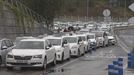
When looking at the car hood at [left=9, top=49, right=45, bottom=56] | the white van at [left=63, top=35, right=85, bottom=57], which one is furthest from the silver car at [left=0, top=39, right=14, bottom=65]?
the white van at [left=63, top=35, right=85, bottom=57]

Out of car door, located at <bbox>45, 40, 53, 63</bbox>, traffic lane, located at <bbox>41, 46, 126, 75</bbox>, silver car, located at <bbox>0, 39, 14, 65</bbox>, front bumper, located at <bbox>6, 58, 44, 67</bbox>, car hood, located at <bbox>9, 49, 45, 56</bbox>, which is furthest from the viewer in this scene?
silver car, located at <bbox>0, 39, 14, 65</bbox>

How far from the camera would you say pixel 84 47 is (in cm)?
3212

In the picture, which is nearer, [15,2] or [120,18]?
[15,2]

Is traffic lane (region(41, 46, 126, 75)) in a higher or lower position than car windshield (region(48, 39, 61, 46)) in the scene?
lower

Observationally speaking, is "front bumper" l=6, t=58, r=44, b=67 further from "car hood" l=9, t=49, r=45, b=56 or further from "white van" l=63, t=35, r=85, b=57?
"white van" l=63, t=35, r=85, b=57

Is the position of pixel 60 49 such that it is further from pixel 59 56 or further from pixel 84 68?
pixel 84 68

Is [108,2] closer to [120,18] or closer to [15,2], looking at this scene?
[120,18]

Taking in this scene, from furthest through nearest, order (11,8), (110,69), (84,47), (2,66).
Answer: (84,47)
(2,66)
(110,69)
(11,8)

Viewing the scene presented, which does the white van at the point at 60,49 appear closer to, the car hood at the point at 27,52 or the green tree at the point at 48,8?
the car hood at the point at 27,52

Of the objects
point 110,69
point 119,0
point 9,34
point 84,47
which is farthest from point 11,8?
point 119,0

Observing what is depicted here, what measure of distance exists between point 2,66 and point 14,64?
2.54 metres

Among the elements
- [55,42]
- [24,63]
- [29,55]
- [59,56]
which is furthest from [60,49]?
[24,63]

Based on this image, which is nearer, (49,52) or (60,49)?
(49,52)

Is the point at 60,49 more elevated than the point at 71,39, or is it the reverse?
the point at 71,39
